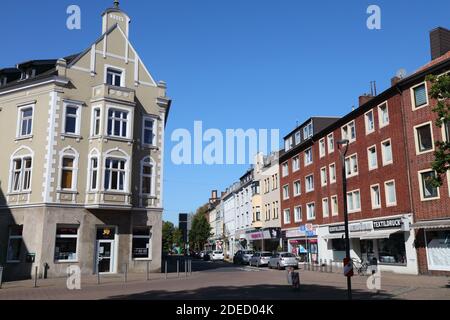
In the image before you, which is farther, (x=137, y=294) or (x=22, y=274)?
(x=22, y=274)

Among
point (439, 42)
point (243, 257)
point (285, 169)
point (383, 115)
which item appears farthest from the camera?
point (285, 169)

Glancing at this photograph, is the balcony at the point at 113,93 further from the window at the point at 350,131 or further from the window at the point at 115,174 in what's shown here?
the window at the point at 350,131

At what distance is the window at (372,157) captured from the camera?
33219mm

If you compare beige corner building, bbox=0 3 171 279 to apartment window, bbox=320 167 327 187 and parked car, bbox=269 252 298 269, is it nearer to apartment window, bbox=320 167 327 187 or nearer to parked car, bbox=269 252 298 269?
parked car, bbox=269 252 298 269

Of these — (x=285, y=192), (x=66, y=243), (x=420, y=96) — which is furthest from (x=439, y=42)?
(x=66, y=243)

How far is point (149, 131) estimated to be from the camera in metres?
32.1

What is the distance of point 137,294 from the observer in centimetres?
1714

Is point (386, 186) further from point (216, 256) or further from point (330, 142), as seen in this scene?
point (216, 256)

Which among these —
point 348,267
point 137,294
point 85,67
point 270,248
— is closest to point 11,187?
point 85,67

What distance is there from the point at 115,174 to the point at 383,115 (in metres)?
20.2

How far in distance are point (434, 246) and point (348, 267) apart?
14354 millimetres

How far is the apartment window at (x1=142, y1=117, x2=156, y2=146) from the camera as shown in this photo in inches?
1255
